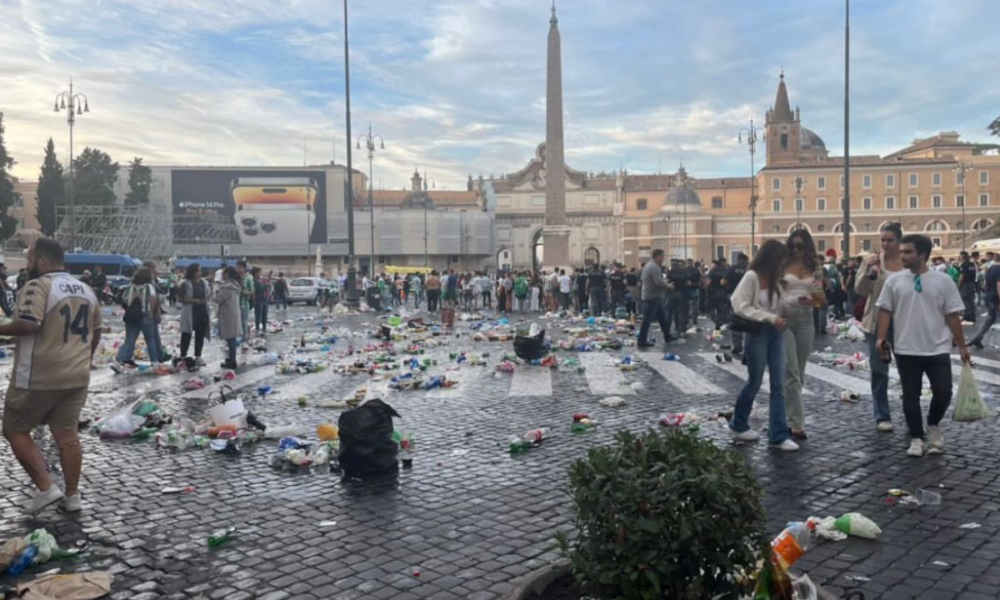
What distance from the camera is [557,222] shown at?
146 feet

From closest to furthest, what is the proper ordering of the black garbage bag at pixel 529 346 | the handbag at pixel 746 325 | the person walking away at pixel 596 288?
1. the handbag at pixel 746 325
2. the black garbage bag at pixel 529 346
3. the person walking away at pixel 596 288

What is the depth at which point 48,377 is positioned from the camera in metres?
4.99

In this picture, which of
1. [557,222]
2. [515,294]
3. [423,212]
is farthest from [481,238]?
[515,294]

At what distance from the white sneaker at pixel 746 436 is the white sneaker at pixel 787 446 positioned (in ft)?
0.80

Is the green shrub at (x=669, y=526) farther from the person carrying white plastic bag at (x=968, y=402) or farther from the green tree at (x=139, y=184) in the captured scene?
the green tree at (x=139, y=184)

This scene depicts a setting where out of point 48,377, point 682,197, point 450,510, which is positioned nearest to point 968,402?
point 450,510

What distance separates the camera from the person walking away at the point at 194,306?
40.5 ft

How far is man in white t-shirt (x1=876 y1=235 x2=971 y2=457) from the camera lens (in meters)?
5.89

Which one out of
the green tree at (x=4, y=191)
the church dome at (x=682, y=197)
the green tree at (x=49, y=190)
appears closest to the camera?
the green tree at (x=4, y=191)

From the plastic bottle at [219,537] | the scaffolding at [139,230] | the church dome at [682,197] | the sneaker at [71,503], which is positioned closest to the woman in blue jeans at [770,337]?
the plastic bottle at [219,537]

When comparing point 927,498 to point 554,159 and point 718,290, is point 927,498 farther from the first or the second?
point 554,159

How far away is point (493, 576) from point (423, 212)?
275 feet

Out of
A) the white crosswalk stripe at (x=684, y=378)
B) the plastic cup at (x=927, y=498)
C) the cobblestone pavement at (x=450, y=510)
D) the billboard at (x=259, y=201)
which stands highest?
the billboard at (x=259, y=201)

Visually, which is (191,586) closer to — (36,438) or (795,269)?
(36,438)
